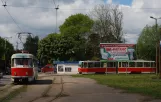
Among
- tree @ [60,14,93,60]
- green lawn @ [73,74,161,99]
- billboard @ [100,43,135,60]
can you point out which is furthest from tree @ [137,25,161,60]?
green lawn @ [73,74,161,99]

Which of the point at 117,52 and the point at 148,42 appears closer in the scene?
the point at 117,52

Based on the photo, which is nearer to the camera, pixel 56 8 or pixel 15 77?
pixel 15 77

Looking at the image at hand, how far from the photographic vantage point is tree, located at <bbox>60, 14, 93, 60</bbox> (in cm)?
8557

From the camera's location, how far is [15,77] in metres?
31.9

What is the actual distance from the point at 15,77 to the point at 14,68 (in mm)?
819

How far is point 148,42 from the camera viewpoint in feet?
281

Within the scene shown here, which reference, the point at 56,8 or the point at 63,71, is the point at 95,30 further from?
the point at 56,8

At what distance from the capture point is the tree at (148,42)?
279 ft

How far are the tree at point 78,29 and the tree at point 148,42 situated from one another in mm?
12892

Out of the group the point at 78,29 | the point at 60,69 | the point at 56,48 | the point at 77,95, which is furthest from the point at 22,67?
the point at 78,29

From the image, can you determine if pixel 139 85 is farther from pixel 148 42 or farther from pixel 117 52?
pixel 148 42

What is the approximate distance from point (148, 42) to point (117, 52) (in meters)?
30.3

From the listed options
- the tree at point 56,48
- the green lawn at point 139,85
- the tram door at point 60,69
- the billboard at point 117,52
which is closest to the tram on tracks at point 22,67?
the green lawn at point 139,85

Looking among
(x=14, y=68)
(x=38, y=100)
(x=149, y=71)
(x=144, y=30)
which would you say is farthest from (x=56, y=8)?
(x=144, y=30)
